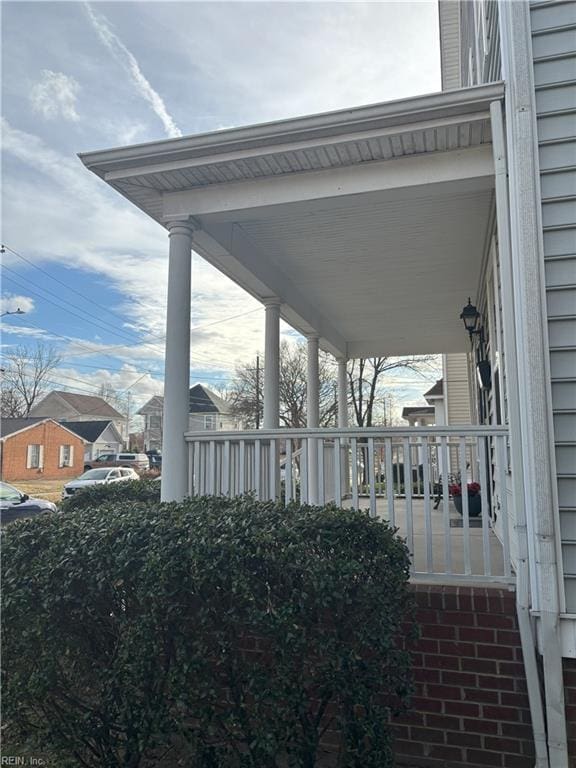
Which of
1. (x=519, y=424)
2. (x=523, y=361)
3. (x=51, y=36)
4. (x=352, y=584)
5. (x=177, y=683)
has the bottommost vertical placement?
(x=177, y=683)

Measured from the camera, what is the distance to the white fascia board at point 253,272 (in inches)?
179

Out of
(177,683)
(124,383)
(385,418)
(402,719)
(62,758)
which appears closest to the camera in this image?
(177,683)

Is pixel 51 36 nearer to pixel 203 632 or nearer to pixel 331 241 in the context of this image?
pixel 331 241

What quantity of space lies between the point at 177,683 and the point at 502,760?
173 cm

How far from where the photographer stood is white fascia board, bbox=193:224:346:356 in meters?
4.54

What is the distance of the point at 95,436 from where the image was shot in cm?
3853

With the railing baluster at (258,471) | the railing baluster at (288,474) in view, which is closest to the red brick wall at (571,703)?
the railing baluster at (288,474)

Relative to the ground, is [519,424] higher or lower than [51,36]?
lower

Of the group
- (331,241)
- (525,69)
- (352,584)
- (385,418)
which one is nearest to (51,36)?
(331,241)

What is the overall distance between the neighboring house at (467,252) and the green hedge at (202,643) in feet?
2.08

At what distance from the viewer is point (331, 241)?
498 cm

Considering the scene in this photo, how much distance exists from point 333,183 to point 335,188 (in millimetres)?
40

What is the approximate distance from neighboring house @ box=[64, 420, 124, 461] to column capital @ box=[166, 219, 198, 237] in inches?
1426

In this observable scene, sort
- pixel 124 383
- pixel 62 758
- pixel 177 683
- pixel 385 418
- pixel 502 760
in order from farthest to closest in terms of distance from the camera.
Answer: pixel 124 383
pixel 385 418
pixel 502 760
pixel 62 758
pixel 177 683
